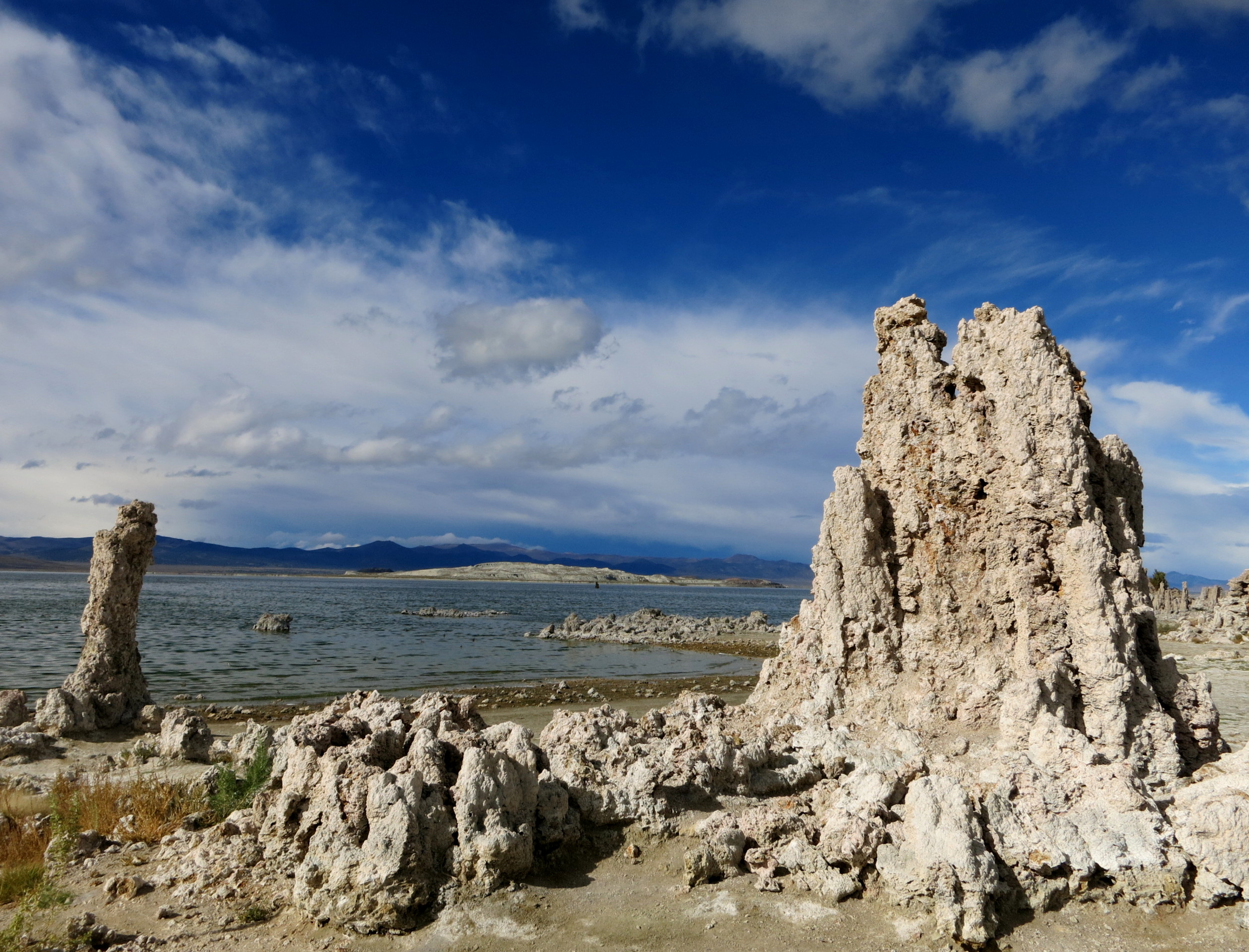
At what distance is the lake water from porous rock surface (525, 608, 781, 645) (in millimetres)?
1876

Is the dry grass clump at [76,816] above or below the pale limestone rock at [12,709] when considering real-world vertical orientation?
above

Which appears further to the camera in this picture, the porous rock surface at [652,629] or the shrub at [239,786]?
the porous rock surface at [652,629]

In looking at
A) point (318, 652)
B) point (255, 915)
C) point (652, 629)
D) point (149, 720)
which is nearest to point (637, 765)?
point (255, 915)

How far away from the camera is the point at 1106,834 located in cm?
633

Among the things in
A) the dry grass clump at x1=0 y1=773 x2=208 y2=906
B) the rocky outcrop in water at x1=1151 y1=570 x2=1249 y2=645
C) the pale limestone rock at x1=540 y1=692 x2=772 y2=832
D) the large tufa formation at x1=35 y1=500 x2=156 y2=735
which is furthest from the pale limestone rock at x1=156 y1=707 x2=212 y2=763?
the rocky outcrop in water at x1=1151 y1=570 x2=1249 y2=645

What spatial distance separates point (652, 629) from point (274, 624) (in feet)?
72.6

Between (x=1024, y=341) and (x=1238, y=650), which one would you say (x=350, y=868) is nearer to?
(x=1024, y=341)

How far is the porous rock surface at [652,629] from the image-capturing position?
43.2 m

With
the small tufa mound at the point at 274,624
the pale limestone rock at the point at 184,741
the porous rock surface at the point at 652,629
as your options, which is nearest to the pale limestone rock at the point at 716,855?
the pale limestone rock at the point at 184,741

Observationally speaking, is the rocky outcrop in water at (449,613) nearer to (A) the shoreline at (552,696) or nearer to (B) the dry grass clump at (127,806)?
(A) the shoreline at (552,696)

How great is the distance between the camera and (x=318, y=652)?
33.1 m

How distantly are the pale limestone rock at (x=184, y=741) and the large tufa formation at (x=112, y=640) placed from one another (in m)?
3.04

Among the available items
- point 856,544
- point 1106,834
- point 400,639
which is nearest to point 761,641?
point 400,639

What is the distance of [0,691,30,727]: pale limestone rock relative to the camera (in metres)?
14.0
